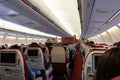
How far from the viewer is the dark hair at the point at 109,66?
1444 mm

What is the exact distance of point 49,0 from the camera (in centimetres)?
733

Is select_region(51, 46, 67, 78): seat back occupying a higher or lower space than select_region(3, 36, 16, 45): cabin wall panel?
lower

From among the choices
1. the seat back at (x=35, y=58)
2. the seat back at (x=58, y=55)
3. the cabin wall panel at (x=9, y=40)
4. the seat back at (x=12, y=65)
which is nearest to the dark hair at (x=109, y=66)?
the seat back at (x=12, y=65)

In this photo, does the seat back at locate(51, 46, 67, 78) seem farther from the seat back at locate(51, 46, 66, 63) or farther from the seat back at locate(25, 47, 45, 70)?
the seat back at locate(25, 47, 45, 70)

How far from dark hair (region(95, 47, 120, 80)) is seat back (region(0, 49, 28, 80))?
3207 mm

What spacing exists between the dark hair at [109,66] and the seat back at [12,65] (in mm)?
3207

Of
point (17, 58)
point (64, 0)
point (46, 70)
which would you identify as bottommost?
point (46, 70)

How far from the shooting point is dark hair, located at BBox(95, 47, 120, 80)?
56.9 inches

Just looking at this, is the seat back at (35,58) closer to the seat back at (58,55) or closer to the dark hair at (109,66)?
the seat back at (58,55)

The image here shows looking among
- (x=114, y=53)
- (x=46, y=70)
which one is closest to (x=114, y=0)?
(x=114, y=53)

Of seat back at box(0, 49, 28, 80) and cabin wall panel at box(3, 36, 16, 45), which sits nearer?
seat back at box(0, 49, 28, 80)

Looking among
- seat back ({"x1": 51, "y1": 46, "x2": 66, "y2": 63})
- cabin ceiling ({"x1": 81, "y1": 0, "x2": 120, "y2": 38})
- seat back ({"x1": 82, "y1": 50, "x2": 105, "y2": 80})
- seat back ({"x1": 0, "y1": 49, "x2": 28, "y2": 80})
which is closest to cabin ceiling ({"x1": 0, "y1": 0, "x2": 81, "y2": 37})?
cabin ceiling ({"x1": 81, "y1": 0, "x2": 120, "y2": 38})

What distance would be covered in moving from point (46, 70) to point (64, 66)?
210cm

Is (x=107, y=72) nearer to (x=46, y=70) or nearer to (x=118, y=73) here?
(x=118, y=73)
